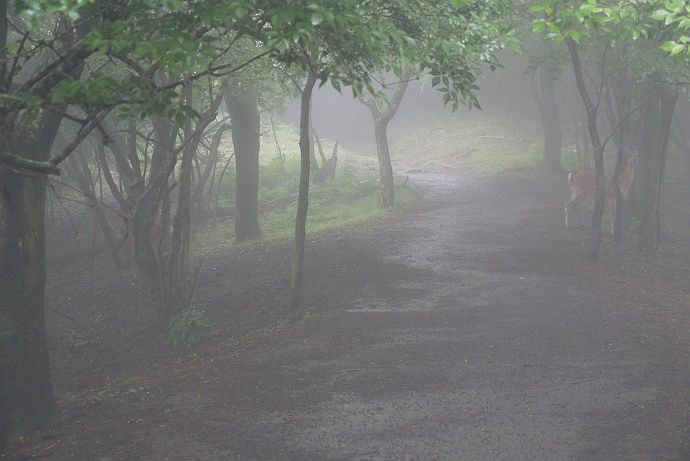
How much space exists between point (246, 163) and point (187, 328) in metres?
7.72

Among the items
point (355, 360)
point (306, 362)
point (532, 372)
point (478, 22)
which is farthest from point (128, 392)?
point (478, 22)

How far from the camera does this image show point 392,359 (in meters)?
8.56

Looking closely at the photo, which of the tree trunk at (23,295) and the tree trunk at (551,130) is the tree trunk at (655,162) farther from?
the tree trunk at (23,295)

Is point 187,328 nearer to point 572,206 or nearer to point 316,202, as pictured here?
point 572,206

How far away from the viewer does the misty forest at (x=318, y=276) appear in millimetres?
5559

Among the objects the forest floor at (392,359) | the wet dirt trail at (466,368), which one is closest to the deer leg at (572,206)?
the forest floor at (392,359)

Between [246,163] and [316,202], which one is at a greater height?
[246,163]

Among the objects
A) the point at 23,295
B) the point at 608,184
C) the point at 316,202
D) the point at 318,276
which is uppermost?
the point at 23,295

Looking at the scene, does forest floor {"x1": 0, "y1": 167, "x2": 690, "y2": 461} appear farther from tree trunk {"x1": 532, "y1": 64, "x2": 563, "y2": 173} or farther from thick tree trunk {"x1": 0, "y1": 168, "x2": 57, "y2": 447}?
tree trunk {"x1": 532, "y1": 64, "x2": 563, "y2": 173}

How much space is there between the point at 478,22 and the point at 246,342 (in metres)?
5.39

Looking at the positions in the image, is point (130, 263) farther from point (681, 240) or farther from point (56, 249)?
point (681, 240)

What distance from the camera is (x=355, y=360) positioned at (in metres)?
8.58

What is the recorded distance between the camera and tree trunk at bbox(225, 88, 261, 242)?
17406 mm

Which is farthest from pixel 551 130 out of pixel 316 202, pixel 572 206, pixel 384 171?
pixel 316 202
